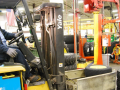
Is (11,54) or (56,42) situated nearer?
(11,54)

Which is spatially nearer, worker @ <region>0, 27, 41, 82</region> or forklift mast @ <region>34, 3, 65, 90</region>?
worker @ <region>0, 27, 41, 82</region>

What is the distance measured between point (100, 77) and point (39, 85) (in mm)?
1337

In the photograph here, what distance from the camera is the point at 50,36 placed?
9.77 feet

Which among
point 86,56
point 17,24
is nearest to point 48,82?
point 17,24

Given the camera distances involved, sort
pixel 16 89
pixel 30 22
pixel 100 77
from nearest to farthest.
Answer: pixel 16 89 < pixel 30 22 < pixel 100 77

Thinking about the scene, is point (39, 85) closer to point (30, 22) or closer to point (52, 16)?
point (30, 22)

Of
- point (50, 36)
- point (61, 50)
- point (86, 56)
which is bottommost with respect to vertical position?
point (86, 56)

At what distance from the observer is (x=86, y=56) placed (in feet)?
27.2

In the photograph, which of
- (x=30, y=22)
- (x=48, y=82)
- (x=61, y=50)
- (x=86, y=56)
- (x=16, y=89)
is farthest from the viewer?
(x=86, y=56)

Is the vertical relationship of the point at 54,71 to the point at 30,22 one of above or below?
below

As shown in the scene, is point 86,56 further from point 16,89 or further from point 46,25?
point 16,89

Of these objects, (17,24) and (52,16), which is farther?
(17,24)

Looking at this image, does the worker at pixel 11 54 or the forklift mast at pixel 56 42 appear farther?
the forklift mast at pixel 56 42

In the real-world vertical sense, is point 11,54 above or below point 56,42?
below
